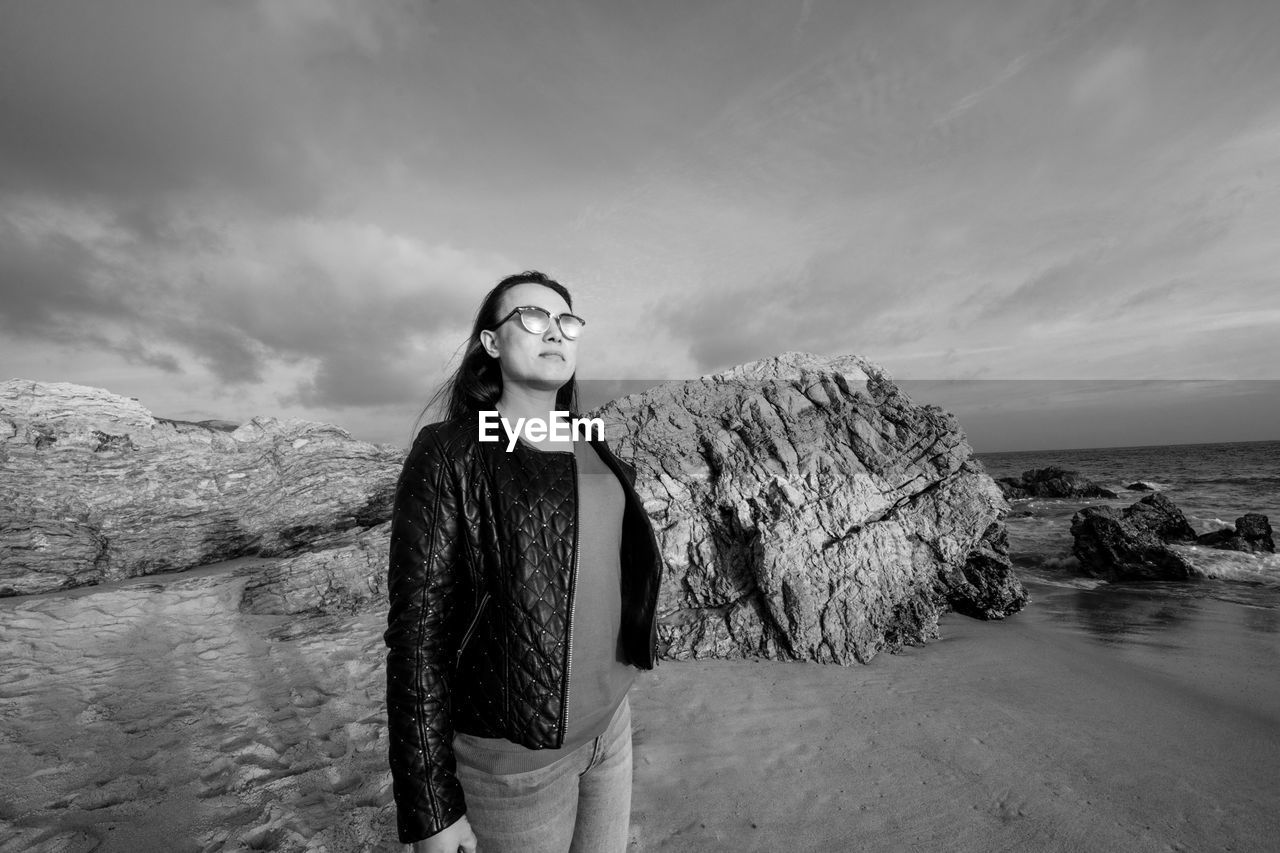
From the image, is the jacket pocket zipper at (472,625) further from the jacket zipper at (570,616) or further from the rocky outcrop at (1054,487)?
the rocky outcrop at (1054,487)

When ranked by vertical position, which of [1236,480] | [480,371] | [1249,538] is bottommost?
[1236,480]

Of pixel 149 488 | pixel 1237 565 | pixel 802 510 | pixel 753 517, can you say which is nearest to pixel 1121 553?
pixel 1237 565

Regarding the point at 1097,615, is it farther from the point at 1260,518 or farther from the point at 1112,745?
the point at 1260,518

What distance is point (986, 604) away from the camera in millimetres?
6832

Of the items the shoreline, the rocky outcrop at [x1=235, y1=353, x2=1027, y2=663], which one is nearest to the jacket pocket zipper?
the shoreline

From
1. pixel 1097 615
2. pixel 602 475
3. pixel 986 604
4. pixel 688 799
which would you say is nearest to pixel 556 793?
pixel 602 475

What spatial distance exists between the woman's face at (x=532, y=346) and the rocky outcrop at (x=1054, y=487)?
30440 mm

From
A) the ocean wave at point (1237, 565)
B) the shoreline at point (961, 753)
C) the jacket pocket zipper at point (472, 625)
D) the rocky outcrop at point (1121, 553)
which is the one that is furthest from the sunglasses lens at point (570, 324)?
the ocean wave at point (1237, 565)

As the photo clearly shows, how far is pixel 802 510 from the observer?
5625 mm

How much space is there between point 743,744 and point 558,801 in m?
2.87

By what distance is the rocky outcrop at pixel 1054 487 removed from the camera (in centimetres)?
2742

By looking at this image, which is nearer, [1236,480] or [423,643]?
[423,643]

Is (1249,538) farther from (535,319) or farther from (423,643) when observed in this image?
(423,643)

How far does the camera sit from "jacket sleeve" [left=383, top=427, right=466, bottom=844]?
1.52 metres
